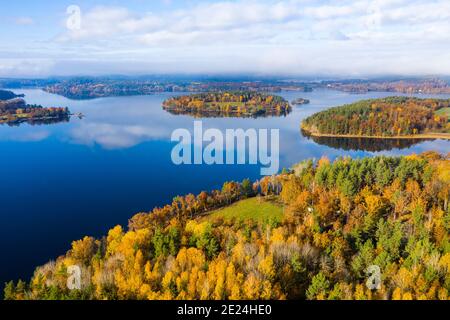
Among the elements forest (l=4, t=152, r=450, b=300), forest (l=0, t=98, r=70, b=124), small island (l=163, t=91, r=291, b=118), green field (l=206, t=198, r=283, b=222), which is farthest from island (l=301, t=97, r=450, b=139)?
forest (l=0, t=98, r=70, b=124)

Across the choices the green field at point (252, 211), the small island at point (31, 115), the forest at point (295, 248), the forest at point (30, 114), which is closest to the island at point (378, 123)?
the forest at point (295, 248)

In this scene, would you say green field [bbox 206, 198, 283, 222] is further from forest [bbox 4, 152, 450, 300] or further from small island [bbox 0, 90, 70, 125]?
small island [bbox 0, 90, 70, 125]

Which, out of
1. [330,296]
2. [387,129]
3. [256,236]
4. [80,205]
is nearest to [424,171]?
[256,236]

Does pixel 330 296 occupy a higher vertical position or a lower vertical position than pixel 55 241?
higher

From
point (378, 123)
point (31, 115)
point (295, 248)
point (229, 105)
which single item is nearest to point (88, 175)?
point (295, 248)

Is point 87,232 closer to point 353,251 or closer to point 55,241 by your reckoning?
point 55,241

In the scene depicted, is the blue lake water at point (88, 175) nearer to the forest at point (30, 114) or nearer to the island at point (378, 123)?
the island at point (378, 123)

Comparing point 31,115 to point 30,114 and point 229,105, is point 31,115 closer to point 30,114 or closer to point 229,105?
point 30,114
